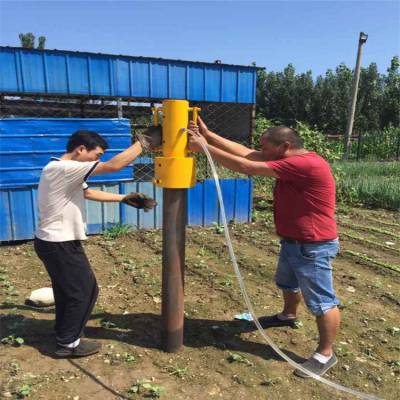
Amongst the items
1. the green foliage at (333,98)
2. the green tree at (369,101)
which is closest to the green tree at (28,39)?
the green foliage at (333,98)

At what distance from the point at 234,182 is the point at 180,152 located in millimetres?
4145

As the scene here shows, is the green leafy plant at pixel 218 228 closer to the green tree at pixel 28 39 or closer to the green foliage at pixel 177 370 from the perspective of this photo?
the green foliage at pixel 177 370

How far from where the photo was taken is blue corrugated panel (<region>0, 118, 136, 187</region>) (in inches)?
211

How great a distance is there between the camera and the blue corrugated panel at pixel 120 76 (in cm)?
539

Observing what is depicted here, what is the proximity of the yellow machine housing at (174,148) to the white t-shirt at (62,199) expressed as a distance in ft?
1.52

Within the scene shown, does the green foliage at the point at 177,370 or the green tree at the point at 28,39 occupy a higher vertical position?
the green tree at the point at 28,39

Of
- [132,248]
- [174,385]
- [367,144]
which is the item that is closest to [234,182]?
[132,248]

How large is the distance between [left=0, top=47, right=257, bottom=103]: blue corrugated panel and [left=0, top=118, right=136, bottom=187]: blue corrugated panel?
430 millimetres

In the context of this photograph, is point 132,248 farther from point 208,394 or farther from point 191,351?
point 208,394

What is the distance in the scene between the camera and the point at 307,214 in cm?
280

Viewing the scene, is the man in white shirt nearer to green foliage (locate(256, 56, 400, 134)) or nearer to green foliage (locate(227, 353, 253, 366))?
green foliage (locate(227, 353, 253, 366))

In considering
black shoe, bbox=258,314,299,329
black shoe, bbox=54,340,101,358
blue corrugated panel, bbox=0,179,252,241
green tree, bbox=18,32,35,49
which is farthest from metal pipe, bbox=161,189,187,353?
green tree, bbox=18,32,35,49

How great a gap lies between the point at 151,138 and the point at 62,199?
73cm

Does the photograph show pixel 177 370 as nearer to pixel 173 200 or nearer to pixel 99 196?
pixel 173 200
